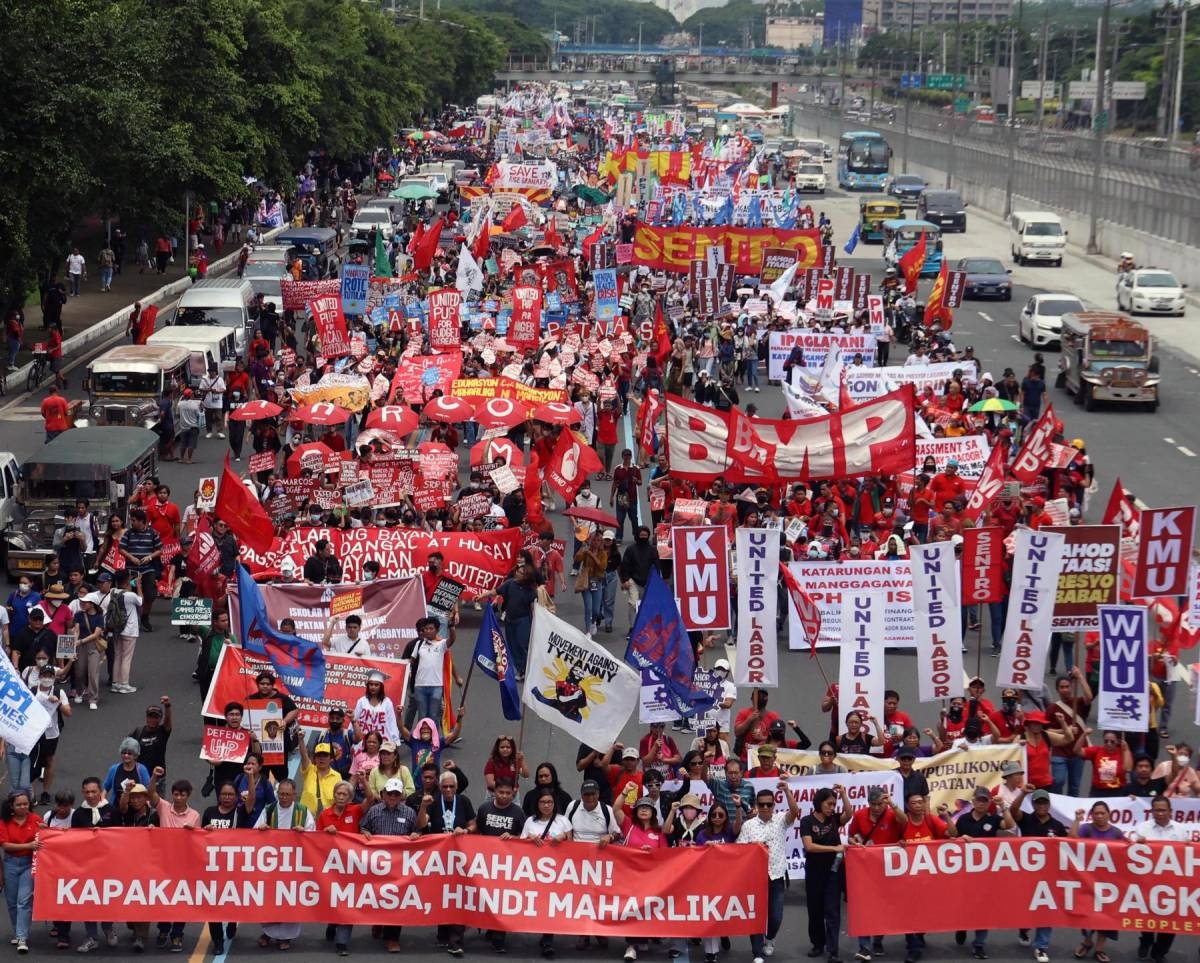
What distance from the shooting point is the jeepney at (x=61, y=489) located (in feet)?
81.3

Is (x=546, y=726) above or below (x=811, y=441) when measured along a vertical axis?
below

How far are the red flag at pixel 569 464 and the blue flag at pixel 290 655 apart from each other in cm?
886

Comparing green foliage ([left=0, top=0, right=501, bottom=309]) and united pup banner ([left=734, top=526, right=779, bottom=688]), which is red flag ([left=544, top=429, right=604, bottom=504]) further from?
green foliage ([left=0, top=0, right=501, bottom=309])

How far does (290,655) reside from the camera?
1761 centimetres

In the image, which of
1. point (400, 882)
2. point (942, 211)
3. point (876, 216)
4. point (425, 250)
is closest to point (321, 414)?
point (400, 882)

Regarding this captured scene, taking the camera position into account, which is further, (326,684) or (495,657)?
(495,657)

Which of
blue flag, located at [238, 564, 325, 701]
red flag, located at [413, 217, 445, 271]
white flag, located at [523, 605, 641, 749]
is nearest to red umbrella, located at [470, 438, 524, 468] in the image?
blue flag, located at [238, 564, 325, 701]

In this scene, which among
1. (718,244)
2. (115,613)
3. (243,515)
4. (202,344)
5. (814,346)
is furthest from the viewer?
(718,244)

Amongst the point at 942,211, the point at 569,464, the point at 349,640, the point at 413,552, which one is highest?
the point at 349,640

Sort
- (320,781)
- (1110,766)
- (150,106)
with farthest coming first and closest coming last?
(150,106)
(1110,766)
(320,781)

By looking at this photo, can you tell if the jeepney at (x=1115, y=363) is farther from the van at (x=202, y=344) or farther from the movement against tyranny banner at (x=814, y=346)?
the van at (x=202, y=344)

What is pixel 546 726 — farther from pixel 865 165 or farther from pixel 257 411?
pixel 865 165

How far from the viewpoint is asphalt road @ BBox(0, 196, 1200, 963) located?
573 inches

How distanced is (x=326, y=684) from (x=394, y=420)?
38.8 feet
